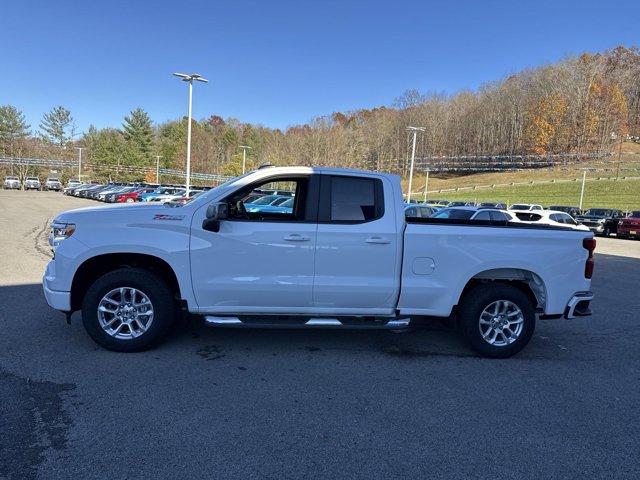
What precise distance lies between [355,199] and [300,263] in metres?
0.90

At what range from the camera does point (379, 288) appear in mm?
4820

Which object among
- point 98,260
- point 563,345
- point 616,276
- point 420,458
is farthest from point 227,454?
point 616,276

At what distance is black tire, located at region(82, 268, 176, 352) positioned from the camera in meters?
4.68

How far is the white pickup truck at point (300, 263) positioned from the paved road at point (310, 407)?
1.50ft

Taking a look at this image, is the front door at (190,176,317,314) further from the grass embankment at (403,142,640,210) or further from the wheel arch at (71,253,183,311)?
the grass embankment at (403,142,640,210)

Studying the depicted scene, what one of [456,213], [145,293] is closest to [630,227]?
[456,213]

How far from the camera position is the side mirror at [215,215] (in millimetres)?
4520

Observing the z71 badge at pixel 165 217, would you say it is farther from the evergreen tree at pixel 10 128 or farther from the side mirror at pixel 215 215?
the evergreen tree at pixel 10 128

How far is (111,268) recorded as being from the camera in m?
4.92

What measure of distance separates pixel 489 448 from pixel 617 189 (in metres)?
62.4

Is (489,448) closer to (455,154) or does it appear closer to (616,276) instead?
(616,276)

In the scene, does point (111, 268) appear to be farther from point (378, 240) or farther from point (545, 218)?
point (545, 218)

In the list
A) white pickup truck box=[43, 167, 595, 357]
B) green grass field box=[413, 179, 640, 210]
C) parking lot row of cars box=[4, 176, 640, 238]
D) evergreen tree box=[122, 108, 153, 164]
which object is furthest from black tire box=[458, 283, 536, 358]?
evergreen tree box=[122, 108, 153, 164]

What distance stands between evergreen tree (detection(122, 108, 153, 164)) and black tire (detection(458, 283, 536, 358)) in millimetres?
94893
